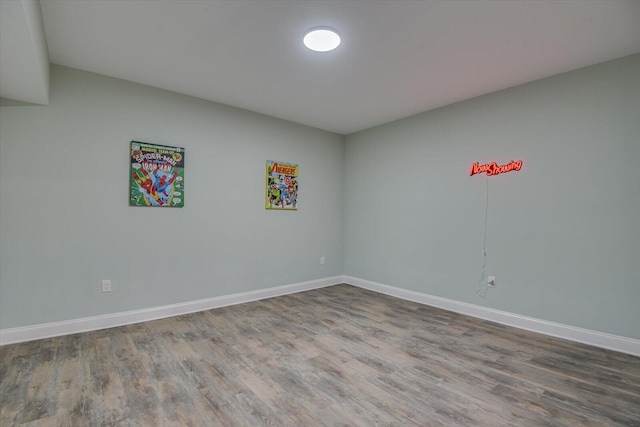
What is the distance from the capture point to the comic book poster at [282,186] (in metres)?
4.42

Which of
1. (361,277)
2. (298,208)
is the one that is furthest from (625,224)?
(298,208)

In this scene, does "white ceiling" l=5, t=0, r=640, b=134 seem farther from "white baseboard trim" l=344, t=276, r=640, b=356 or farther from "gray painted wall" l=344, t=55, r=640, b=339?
"white baseboard trim" l=344, t=276, r=640, b=356

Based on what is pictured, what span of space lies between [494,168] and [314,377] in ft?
9.82

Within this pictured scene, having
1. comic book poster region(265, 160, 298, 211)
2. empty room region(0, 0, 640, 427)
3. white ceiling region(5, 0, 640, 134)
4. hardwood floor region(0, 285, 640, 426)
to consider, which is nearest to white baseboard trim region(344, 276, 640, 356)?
empty room region(0, 0, 640, 427)

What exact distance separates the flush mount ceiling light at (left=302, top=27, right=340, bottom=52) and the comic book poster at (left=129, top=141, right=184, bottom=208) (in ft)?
6.75

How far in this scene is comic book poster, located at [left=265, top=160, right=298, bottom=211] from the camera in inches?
174

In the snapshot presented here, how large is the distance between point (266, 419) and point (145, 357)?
53.5 inches

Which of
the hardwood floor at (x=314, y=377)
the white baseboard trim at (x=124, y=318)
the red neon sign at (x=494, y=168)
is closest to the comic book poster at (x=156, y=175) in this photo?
the white baseboard trim at (x=124, y=318)

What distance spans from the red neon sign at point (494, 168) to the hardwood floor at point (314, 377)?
1.74 m

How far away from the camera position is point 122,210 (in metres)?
3.24

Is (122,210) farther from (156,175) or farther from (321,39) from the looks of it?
(321,39)

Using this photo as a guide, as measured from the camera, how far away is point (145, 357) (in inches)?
98.6

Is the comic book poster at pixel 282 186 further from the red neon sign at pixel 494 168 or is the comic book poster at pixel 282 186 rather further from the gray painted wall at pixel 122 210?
the red neon sign at pixel 494 168

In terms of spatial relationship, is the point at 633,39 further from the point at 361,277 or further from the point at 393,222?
the point at 361,277
